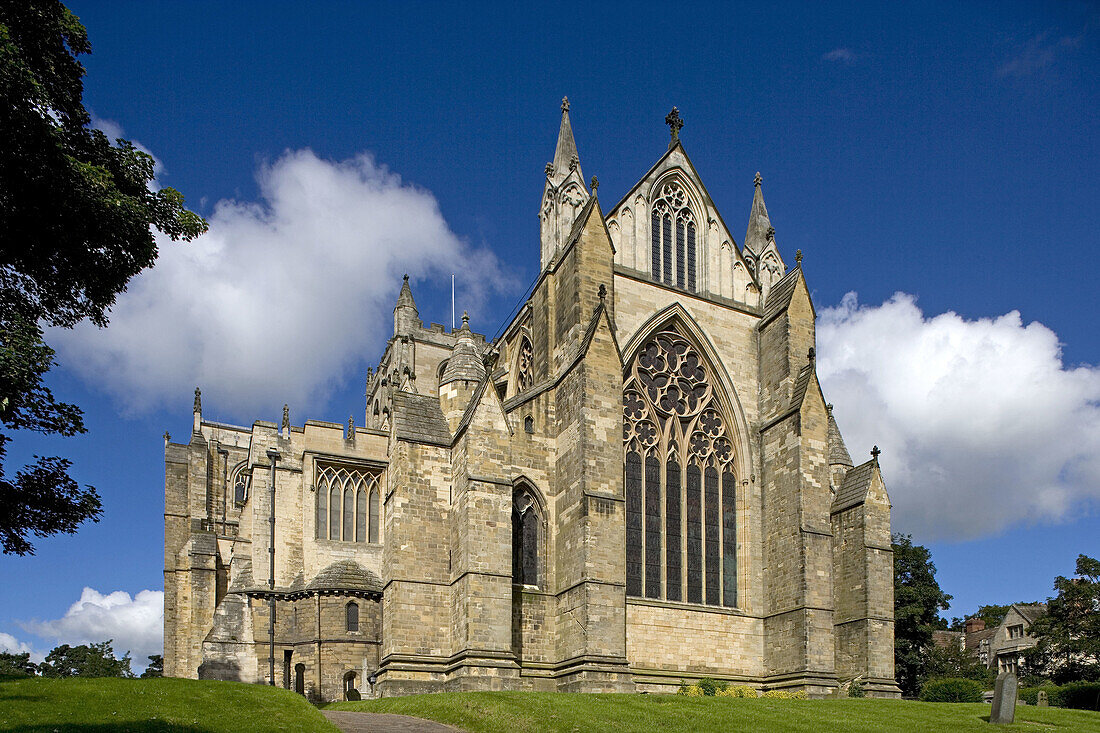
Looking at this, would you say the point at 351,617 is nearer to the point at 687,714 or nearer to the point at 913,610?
the point at 687,714

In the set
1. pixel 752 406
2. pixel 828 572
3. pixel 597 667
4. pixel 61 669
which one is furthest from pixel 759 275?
pixel 61 669

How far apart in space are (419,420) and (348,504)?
25.7ft

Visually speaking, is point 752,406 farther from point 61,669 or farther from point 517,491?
point 61,669

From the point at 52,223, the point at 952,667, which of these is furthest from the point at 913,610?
the point at 52,223

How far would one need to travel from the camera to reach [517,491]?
27.4 metres

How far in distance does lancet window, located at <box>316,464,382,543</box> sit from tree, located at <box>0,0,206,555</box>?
19863mm

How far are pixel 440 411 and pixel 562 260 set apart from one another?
20.6 ft

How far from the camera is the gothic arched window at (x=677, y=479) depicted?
28.7 m

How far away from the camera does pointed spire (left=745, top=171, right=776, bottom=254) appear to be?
116 feet

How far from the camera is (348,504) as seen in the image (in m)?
34.5

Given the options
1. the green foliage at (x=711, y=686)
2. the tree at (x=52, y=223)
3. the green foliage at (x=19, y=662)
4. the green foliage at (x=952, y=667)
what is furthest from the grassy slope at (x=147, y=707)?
the green foliage at (x=19, y=662)

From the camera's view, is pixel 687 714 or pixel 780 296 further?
pixel 780 296

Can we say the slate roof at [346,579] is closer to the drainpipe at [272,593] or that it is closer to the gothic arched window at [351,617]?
the gothic arched window at [351,617]

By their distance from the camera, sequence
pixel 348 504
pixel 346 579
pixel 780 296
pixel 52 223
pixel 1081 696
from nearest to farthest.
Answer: pixel 52 223 → pixel 1081 696 → pixel 346 579 → pixel 780 296 → pixel 348 504
